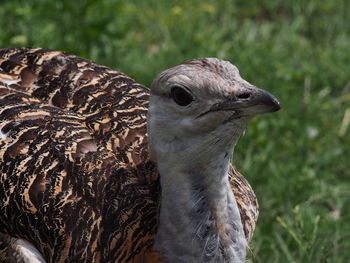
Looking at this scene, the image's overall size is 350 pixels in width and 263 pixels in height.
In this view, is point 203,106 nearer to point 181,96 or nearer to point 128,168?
point 181,96

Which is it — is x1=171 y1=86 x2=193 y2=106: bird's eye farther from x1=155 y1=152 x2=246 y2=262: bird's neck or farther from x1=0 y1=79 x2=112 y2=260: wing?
x1=0 y1=79 x2=112 y2=260: wing

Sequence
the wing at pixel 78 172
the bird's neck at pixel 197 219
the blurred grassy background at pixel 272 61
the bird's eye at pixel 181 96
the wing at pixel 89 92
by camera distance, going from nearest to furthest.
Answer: the bird's eye at pixel 181 96 < the bird's neck at pixel 197 219 < the wing at pixel 78 172 < the wing at pixel 89 92 < the blurred grassy background at pixel 272 61

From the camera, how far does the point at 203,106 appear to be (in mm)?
3047

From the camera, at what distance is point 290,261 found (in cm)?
432

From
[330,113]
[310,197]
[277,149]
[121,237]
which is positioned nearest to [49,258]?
[121,237]

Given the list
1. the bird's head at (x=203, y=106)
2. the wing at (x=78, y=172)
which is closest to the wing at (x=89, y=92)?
the wing at (x=78, y=172)

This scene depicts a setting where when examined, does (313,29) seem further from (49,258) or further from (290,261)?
(49,258)

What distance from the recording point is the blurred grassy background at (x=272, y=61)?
4758 millimetres

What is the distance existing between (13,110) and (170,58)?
221 centimetres

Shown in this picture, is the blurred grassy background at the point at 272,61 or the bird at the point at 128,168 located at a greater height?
the bird at the point at 128,168

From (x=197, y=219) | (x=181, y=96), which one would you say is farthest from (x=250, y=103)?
(x=197, y=219)

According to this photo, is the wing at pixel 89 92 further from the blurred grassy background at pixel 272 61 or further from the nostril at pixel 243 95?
the blurred grassy background at pixel 272 61

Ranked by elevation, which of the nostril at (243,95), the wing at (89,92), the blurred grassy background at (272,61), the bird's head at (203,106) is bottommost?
the blurred grassy background at (272,61)

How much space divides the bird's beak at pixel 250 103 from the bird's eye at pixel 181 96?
0.13m
